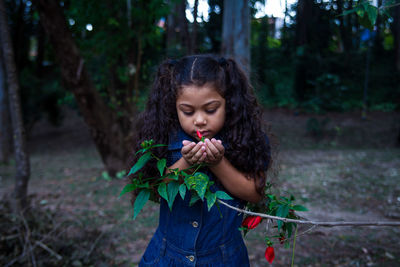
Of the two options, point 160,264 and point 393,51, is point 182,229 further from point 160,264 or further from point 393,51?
point 393,51

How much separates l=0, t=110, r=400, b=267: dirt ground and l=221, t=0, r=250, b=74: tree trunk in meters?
2.20

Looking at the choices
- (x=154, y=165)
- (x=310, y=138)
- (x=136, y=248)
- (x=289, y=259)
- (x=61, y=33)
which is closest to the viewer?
(x=154, y=165)

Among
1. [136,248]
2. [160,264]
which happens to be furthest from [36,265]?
[160,264]

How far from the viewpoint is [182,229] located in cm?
149

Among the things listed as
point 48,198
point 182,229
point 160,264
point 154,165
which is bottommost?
point 48,198

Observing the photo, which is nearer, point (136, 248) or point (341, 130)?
point (136, 248)

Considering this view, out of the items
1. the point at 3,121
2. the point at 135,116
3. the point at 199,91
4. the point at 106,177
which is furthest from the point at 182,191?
the point at 3,121

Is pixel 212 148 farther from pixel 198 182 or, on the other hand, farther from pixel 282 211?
pixel 282 211

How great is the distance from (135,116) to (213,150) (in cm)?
427

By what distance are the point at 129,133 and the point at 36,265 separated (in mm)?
3352

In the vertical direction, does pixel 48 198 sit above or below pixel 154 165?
below

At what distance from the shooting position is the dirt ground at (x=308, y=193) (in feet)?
9.98

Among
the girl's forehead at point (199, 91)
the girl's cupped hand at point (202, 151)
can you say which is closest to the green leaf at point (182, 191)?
the girl's cupped hand at point (202, 151)

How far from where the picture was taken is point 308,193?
480 cm
